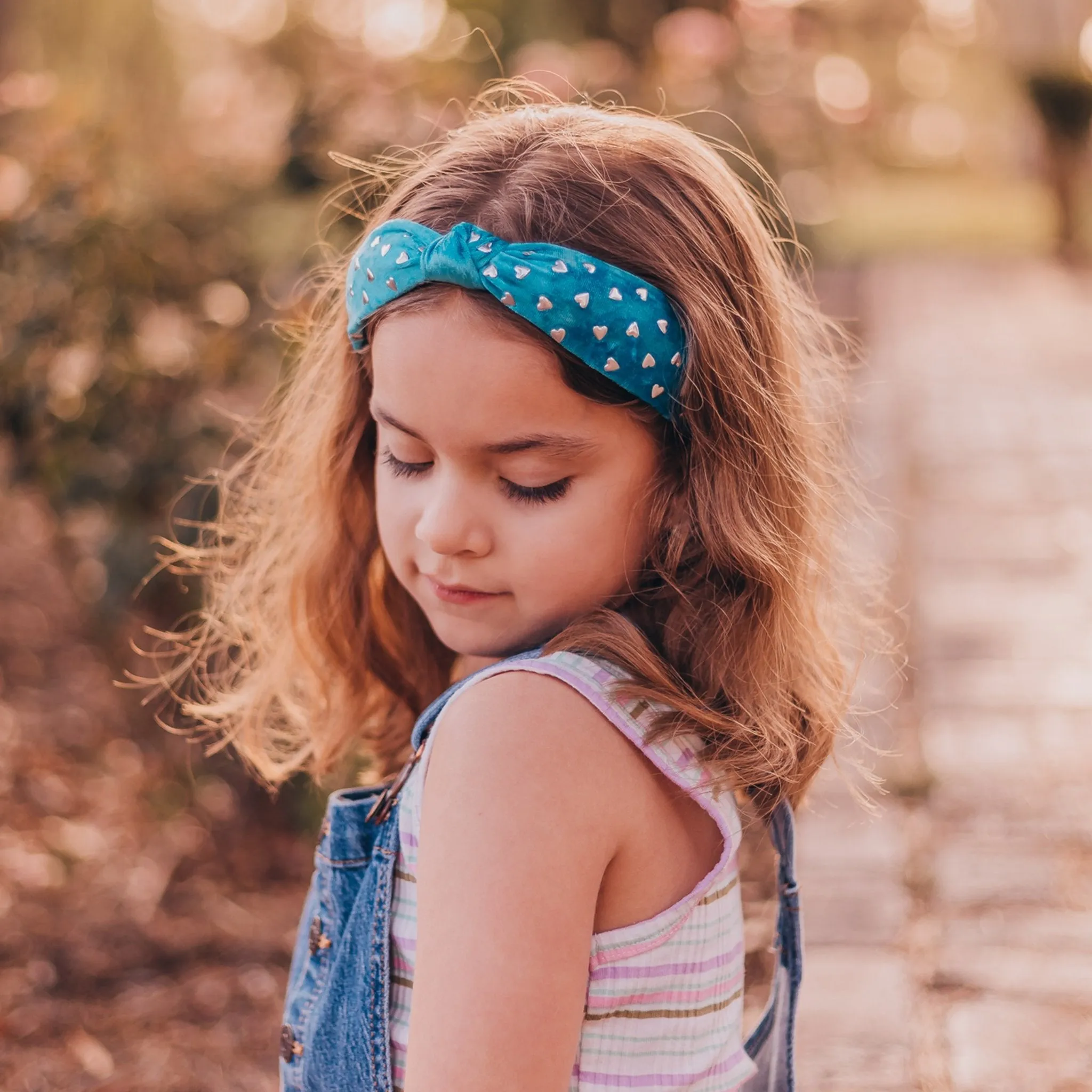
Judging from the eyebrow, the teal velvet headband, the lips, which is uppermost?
the teal velvet headband

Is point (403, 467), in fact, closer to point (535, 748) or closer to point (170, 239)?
point (535, 748)

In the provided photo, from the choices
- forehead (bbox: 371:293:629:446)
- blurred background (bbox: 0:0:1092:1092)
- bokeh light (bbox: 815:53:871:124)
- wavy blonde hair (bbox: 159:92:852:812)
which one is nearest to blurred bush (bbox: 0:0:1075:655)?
blurred background (bbox: 0:0:1092:1092)

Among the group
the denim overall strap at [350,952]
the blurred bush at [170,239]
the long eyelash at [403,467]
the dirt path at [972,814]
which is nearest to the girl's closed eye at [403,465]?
the long eyelash at [403,467]

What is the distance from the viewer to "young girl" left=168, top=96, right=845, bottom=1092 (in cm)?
112

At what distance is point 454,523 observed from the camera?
1.27 m

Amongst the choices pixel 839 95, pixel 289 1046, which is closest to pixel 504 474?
pixel 289 1046

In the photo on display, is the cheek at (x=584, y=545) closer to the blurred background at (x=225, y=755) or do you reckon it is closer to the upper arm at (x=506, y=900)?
the upper arm at (x=506, y=900)

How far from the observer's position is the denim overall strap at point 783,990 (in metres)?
1.54

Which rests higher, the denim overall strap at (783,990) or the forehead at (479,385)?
the forehead at (479,385)

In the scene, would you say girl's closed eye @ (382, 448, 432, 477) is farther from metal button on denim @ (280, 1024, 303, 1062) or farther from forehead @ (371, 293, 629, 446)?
metal button on denim @ (280, 1024, 303, 1062)

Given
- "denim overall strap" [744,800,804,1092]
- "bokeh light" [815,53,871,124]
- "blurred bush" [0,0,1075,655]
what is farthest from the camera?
"bokeh light" [815,53,871,124]

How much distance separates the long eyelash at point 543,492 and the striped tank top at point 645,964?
0.15m

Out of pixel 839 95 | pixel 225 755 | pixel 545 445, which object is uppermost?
pixel 839 95

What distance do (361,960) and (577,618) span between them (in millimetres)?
395
